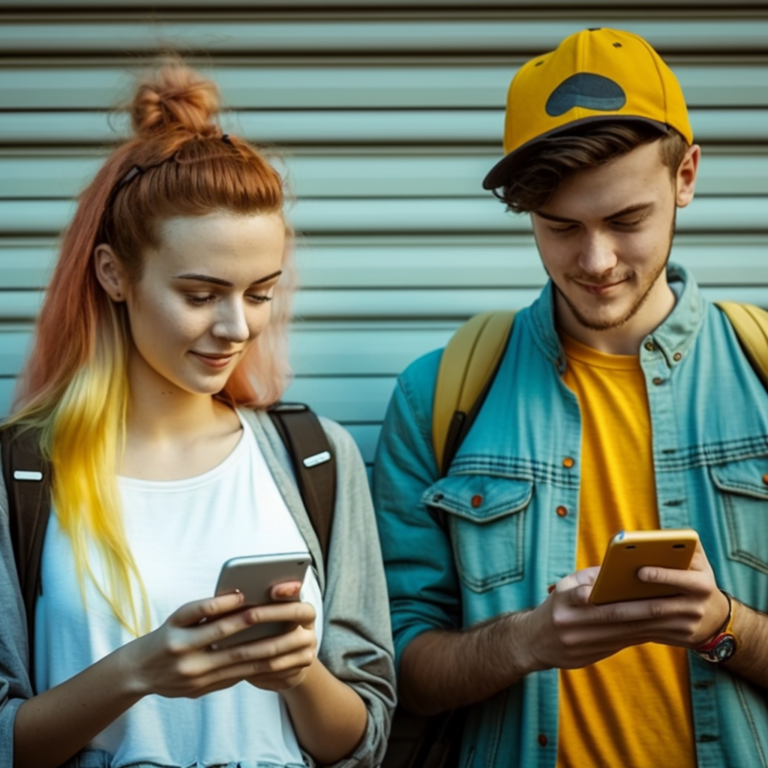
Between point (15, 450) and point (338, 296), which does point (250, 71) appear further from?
point (15, 450)

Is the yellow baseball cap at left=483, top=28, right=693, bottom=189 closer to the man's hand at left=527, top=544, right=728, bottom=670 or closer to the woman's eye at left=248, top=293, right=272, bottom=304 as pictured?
the woman's eye at left=248, top=293, right=272, bottom=304

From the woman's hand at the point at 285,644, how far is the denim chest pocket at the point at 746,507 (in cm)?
123

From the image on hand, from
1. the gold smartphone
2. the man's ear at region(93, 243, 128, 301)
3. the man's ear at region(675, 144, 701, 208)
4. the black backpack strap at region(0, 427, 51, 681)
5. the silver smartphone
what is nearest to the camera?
the silver smartphone

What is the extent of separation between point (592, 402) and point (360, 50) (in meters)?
1.48

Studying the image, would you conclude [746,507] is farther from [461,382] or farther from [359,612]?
[359,612]

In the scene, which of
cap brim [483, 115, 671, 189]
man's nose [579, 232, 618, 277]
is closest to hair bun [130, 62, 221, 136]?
cap brim [483, 115, 671, 189]

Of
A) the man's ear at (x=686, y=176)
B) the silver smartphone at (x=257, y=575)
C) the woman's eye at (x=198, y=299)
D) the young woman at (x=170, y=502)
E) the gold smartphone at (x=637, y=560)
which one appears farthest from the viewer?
the man's ear at (x=686, y=176)

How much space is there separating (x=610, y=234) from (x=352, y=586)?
1.19 metres

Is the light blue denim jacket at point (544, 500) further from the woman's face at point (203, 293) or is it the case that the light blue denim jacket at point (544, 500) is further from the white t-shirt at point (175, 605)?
the woman's face at point (203, 293)

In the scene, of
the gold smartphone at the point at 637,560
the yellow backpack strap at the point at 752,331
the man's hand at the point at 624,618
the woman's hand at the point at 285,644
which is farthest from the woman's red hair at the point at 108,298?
the yellow backpack strap at the point at 752,331

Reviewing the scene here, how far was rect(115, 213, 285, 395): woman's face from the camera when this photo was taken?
2863mm

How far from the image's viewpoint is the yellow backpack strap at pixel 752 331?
3.19m

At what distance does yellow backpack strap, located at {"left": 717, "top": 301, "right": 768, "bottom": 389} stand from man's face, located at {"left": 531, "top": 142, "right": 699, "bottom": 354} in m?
0.32

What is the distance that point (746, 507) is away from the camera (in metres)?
3.07
